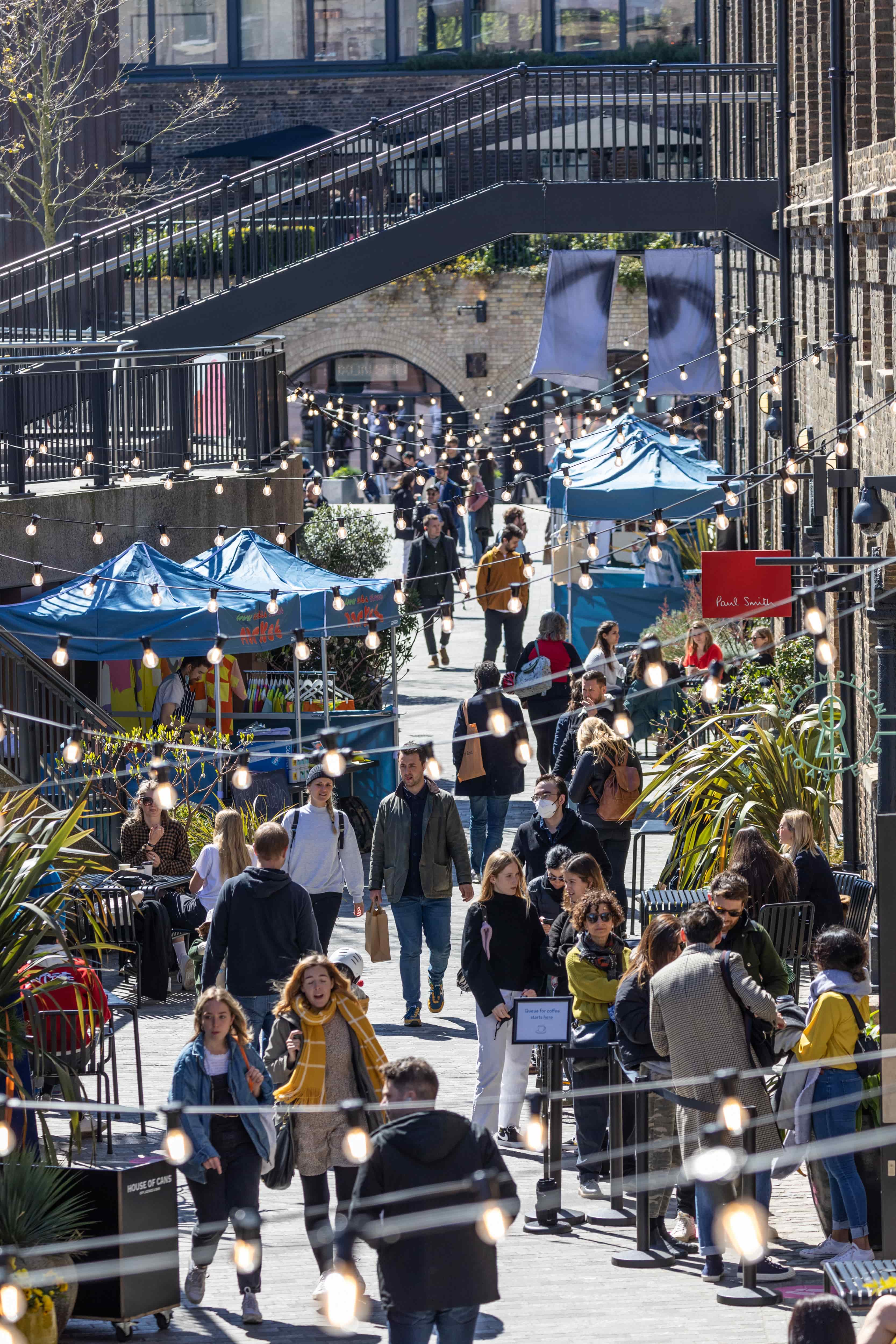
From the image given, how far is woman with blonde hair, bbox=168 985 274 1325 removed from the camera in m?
7.68

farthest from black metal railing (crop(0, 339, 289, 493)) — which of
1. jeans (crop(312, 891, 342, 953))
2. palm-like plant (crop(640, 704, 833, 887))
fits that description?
jeans (crop(312, 891, 342, 953))

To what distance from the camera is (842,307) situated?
14891 mm

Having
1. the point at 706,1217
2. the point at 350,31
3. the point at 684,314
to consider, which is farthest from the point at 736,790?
the point at 350,31

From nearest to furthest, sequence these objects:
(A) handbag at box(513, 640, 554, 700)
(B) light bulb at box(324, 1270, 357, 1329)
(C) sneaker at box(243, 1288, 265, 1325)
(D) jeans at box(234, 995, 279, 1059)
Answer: (B) light bulb at box(324, 1270, 357, 1329)
(C) sneaker at box(243, 1288, 265, 1325)
(D) jeans at box(234, 995, 279, 1059)
(A) handbag at box(513, 640, 554, 700)

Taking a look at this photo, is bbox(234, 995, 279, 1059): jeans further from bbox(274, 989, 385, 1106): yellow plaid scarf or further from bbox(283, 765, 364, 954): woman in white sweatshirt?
bbox(274, 989, 385, 1106): yellow plaid scarf

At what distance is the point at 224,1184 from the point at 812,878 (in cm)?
429

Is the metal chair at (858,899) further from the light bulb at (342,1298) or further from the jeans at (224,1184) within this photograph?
the light bulb at (342,1298)

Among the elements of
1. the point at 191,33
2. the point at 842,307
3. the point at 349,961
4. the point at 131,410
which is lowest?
the point at 349,961

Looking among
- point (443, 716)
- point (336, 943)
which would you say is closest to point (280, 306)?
point (443, 716)

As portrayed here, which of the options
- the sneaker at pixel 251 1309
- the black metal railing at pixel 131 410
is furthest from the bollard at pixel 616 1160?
the black metal railing at pixel 131 410

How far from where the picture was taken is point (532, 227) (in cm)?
2167

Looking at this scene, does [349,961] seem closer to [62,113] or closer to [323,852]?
[323,852]

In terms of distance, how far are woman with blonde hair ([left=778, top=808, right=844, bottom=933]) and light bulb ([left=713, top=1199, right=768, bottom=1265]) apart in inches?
112

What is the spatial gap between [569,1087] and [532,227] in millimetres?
13787
